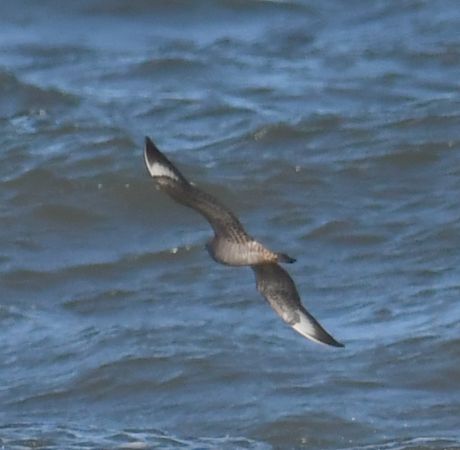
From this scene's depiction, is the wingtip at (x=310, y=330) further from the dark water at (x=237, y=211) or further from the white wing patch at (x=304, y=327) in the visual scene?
the dark water at (x=237, y=211)

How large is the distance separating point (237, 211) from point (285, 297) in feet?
13.8

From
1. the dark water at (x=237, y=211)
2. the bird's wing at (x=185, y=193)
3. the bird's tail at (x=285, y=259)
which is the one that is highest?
the bird's wing at (x=185, y=193)

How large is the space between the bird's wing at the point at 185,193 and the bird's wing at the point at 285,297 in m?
0.27

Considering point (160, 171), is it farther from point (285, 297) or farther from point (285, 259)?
point (285, 297)

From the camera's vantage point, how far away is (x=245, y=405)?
7324 millimetres

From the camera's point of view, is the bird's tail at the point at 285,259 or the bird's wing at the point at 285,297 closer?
the bird's tail at the point at 285,259

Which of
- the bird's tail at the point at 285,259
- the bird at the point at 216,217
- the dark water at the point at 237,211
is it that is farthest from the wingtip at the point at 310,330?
the dark water at the point at 237,211

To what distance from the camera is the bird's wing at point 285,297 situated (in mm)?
5414

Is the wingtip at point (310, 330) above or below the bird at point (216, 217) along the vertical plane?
below

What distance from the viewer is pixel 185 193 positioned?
5.04m

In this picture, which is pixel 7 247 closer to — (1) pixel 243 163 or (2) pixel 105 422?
(1) pixel 243 163

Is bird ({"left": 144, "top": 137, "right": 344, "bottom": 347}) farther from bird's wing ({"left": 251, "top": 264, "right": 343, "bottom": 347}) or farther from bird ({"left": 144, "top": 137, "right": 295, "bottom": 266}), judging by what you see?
bird's wing ({"left": 251, "top": 264, "right": 343, "bottom": 347})

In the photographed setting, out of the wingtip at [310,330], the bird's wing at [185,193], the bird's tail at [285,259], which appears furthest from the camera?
the wingtip at [310,330]

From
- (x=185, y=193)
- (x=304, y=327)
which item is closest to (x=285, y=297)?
(x=304, y=327)
